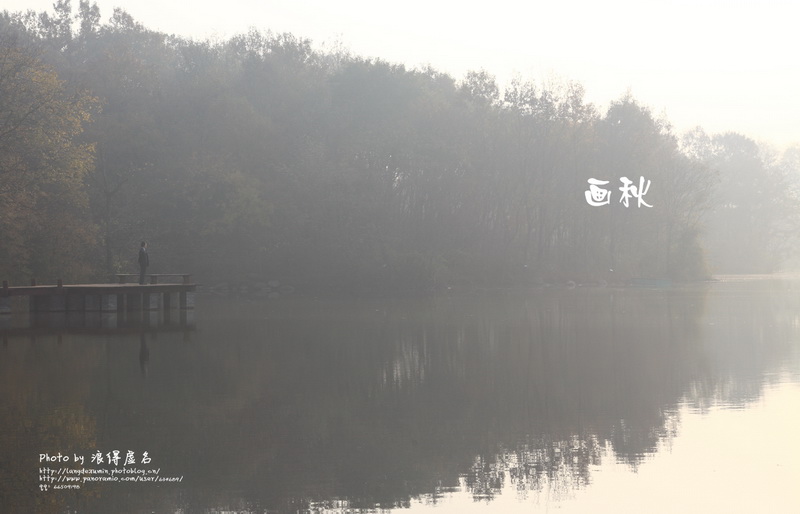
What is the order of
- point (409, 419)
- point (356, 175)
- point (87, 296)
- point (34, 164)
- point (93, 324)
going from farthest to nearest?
1. point (356, 175)
2. point (34, 164)
3. point (87, 296)
4. point (93, 324)
5. point (409, 419)

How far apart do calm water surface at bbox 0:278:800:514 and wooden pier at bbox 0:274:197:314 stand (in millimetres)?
5585

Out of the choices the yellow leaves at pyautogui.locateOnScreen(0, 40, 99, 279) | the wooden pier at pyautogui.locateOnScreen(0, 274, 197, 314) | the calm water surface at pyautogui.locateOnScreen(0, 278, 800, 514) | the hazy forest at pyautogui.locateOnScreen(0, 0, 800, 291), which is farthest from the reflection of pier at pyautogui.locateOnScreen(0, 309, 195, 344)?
the hazy forest at pyautogui.locateOnScreen(0, 0, 800, 291)

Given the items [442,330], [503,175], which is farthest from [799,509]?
[503,175]

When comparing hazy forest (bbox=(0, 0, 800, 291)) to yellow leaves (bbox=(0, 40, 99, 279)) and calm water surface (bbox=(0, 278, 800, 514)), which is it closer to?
yellow leaves (bbox=(0, 40, 99, 279))

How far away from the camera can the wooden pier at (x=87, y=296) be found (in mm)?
32781

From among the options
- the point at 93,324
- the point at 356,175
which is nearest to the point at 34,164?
the point at 93,324

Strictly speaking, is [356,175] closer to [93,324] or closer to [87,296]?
[87,296]

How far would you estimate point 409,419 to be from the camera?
13.7m

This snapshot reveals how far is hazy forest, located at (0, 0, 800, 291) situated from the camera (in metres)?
57.7

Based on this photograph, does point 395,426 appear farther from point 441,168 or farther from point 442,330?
point 441,168

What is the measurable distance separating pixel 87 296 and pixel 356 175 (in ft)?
91.6

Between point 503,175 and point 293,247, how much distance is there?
17179 millimetres

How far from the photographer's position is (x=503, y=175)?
224 feet

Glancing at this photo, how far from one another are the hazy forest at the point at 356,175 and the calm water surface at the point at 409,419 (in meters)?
24.2
